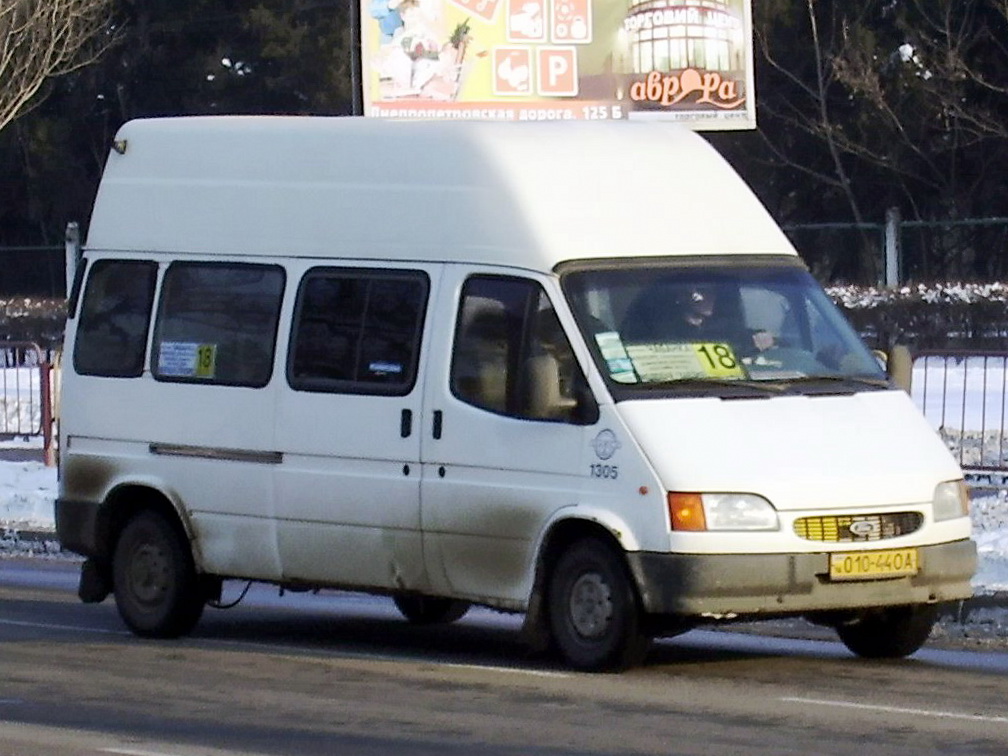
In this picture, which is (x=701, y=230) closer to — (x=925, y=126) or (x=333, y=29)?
(x=925, y=126)

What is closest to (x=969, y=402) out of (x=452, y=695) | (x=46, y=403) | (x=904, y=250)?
(x=46, y=403)

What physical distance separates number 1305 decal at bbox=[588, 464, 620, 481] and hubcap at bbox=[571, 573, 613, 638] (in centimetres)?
43

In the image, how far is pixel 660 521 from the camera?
33.4 feet

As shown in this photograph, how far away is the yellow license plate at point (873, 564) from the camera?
1028cm

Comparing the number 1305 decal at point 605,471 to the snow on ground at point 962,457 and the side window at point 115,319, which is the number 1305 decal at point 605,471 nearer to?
the side window at point 115,319

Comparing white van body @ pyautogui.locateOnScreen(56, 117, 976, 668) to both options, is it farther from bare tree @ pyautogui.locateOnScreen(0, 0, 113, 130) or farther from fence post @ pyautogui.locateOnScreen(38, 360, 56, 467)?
bare tree @ pyautogui.locateOnScreen(0, 0, 113, 130)

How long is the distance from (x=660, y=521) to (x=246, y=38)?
47.8 m

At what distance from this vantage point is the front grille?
404 inches

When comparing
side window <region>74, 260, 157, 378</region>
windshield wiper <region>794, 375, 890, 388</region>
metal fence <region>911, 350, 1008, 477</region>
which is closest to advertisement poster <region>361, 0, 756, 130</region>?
metal fence <region>911, 350, 1008, 477</region>

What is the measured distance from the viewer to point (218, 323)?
40.1 ft

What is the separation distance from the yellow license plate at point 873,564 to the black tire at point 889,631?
534 mm

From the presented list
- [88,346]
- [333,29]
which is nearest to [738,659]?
[88,346]

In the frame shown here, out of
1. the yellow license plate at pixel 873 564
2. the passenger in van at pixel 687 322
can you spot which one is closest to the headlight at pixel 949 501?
the yellow license plate at pixel 873 564

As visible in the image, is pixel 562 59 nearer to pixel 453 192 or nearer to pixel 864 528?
pixel 453 192
